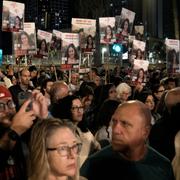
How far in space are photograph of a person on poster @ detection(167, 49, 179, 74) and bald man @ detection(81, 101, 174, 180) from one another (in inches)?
398

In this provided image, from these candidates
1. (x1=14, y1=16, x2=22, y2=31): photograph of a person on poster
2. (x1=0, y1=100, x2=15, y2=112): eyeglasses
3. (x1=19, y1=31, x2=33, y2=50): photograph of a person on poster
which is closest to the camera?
(x1=0, y1=100, x2=15, y2=112): eyeglasses

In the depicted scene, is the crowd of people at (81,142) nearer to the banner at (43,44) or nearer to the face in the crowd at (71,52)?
the face in the crowd at (71,52)

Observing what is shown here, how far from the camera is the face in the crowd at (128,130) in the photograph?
149 inches

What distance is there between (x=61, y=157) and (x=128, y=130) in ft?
3.46

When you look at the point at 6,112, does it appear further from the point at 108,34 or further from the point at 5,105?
the point at 108,34

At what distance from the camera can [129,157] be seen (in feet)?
12.3

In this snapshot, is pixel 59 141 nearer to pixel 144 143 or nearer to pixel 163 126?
pixel 144 143

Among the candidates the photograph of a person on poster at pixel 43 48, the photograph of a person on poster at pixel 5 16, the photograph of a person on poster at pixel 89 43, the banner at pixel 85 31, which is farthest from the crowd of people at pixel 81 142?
the photograph of a person on poster at pixel 43 48

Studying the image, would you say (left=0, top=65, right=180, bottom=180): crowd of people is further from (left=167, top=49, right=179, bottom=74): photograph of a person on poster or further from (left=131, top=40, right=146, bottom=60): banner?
(left=131, top=40, right=146, bottom=60): banner

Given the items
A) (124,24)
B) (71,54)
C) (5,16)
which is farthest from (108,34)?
(5,16)

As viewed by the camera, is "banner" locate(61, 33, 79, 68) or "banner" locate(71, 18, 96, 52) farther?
"banner" locate(71, 18, 96, 52)

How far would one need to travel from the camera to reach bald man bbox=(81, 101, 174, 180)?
12.0ft

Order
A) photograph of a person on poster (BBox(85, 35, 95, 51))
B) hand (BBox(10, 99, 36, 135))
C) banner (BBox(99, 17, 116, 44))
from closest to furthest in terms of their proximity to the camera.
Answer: hand (BBox(10, 99, 36, 135)) < photograph of a person on poster (BBox(85, 35, 95, 51)) < banner (BBox(99, 17, 116, 44))

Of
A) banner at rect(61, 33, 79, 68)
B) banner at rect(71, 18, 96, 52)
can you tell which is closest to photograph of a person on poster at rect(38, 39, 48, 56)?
banner at rect(71, 18, 96, 52)
